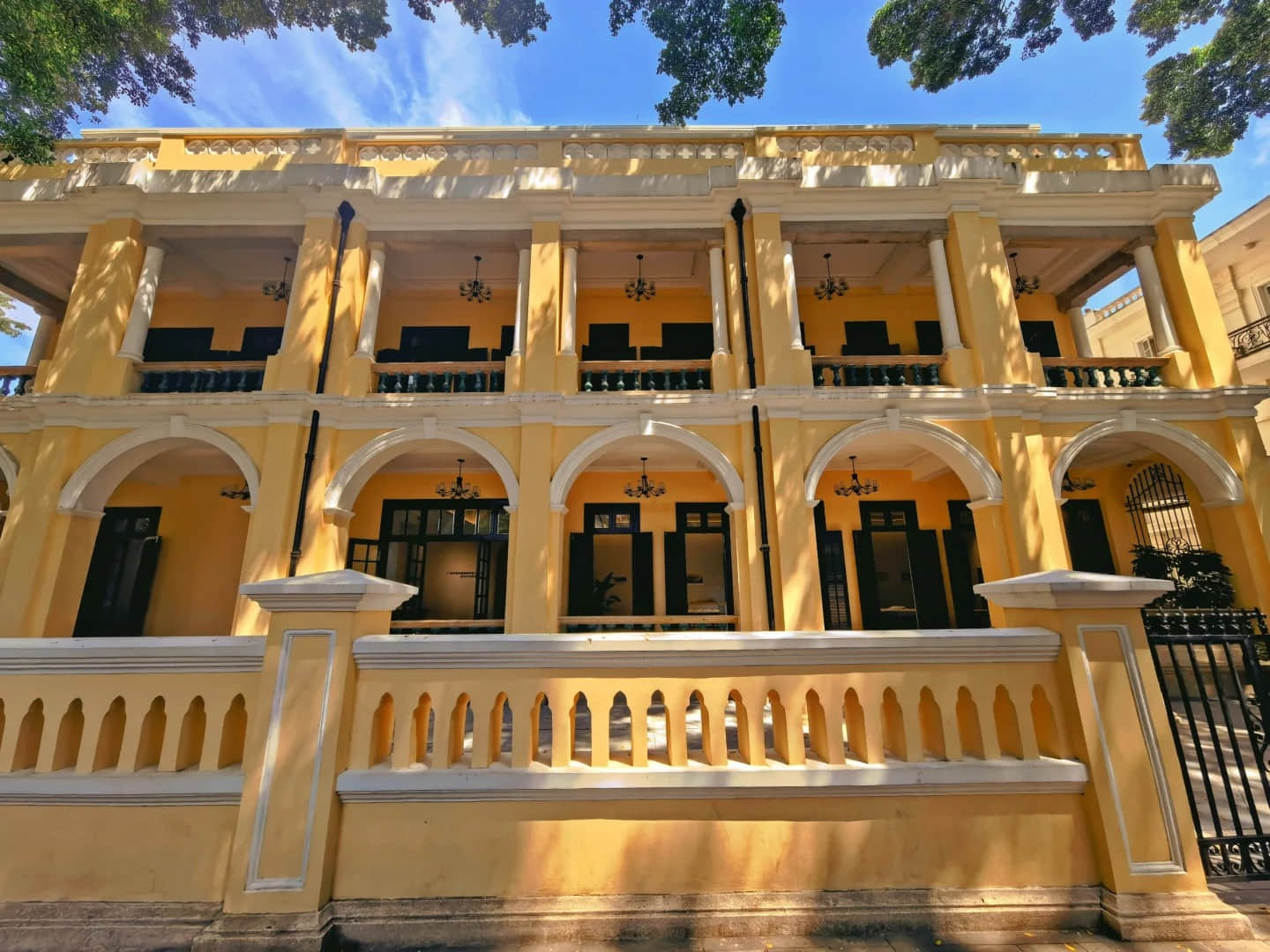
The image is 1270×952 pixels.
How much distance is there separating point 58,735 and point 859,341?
11980 millimetres

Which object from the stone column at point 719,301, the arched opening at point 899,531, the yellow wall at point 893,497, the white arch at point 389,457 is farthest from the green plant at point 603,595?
the stone column at point 719,301

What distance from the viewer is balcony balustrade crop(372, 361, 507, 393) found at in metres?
8.84

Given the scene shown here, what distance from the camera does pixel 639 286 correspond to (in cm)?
959

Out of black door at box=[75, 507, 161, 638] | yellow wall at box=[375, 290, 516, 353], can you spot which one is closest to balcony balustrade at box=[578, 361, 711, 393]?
yellow wall at box=[375, 290, 516, 353]

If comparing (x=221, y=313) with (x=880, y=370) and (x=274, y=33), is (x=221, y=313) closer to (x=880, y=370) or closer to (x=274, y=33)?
(x=274, y=33)

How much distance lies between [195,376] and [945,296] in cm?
1225

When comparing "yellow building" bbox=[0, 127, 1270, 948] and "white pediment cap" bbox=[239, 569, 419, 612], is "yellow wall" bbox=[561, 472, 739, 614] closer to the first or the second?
"yellow building" bbox=[0, 127, 1270, 948]

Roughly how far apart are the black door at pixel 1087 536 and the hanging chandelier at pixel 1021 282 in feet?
14.1

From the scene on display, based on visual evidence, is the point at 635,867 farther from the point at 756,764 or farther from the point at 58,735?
the point at 58,735

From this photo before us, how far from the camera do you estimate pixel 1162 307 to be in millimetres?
9047

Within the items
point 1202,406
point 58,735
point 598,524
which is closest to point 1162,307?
point 1202,406

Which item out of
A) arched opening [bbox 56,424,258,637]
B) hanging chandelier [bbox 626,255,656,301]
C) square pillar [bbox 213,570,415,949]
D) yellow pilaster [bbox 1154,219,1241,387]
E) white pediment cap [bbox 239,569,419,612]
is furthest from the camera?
arched opening [bbox 56,424,258,637]

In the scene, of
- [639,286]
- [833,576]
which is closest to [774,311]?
[639,286]

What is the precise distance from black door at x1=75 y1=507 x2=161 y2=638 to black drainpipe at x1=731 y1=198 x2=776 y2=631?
36.8 ft
